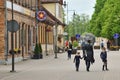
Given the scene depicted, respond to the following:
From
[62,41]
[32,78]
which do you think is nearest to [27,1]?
[32,78]

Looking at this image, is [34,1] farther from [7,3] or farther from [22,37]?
[7,3]

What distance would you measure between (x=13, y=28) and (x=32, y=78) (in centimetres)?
711

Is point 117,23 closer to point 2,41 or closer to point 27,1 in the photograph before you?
point 27,1

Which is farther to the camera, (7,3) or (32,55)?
(32,55)

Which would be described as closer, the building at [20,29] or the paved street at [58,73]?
the paved street at [58,73]

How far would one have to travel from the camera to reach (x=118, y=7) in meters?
108

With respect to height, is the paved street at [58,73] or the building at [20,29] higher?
the building at [20,29]

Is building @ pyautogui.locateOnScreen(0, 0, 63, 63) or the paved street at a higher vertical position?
building @ pyautogui.locateOnScreen(0, 0, 63, 63)

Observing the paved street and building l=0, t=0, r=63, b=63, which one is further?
building l=0, t=0, r=63, b=63

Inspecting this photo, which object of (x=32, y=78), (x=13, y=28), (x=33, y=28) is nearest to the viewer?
(x=32, y=78)

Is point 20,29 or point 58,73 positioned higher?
point 20,29

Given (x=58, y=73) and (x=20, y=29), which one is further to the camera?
(x=20, y=29)

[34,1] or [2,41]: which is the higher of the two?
[34,1]

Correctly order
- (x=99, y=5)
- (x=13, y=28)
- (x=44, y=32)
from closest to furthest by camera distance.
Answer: (x=13, y=28) → (x=44, y=32) → (x=99, y=5)
